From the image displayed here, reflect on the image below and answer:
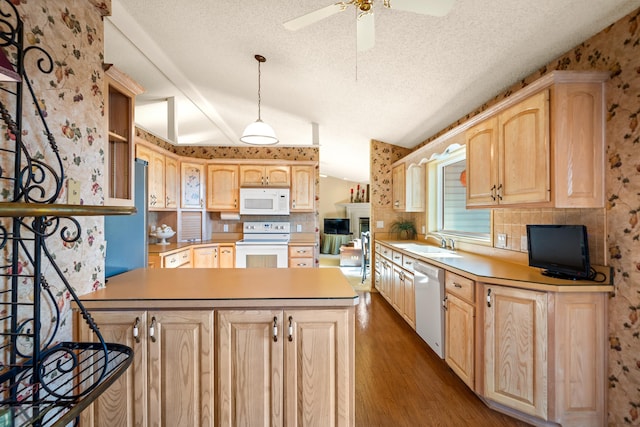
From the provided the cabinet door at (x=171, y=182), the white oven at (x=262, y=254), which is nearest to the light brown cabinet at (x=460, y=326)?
the white oven at (x=262, y=254)

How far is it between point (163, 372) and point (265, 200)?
3.18 metres

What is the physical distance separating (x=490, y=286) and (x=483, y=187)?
84cm

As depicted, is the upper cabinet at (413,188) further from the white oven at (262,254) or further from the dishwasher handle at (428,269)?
the white oven at (262,254)

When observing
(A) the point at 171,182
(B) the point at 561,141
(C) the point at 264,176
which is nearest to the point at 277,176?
(C) the point at 264,176

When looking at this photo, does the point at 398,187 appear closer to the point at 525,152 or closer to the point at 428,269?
the point at 428,269

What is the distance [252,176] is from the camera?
451 cm

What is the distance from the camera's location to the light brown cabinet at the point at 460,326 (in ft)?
6.43

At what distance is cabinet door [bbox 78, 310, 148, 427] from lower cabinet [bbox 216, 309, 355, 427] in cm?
36

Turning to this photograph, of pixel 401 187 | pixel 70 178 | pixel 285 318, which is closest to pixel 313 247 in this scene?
pixel 401 187

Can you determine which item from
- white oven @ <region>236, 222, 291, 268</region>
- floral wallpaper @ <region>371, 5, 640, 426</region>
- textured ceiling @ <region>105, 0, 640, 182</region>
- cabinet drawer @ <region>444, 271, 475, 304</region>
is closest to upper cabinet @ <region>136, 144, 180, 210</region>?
textured ceiling @ <region>105, 0, 640, 182</region>

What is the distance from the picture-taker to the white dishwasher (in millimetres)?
2359

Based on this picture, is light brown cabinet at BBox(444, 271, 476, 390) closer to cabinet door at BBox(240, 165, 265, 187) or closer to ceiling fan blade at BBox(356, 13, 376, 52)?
ceiling fan blade at BBox(356, 13, 376, 52)

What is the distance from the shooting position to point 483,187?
2.30m

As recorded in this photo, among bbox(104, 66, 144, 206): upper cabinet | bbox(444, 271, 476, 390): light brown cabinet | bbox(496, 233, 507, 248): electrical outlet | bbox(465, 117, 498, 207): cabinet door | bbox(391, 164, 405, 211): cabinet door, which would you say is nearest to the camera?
bbox(104, 66, 144, 206): upper cabinet
